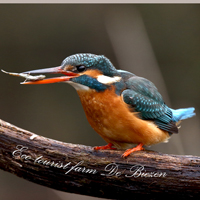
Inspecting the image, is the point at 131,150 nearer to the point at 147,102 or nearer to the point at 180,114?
the point at 147,102

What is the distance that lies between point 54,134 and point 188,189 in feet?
12.9

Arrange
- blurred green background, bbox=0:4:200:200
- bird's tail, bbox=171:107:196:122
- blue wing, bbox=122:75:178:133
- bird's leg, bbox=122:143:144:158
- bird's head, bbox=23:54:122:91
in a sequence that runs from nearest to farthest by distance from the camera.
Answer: bird's head, bbox=23:54:122:91 < bird's leg, bbox=122:143:144:158 < blue wing, bbox=122:75:178:133 < bird's tail, bbox=171:107:196:122 < blurred green background, bbox=0:4:200:200

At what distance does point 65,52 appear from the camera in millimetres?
6246

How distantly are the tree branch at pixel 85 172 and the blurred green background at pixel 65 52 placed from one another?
3313mm

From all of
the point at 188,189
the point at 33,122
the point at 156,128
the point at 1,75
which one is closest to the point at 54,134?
the point at 33,122

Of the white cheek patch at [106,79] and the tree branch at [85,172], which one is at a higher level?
the white cheek patch at [106,79]

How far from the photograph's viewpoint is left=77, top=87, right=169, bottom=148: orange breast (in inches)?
113

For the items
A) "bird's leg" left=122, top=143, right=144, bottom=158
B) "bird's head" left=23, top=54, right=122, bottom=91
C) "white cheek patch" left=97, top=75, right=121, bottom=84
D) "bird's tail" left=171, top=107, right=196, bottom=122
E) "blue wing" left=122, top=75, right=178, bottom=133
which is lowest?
"bird's tail" left=171, top=107, right=196, bottom=122

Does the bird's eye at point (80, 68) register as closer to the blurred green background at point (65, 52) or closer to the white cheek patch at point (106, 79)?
the white cheek patch at point (106, 79)

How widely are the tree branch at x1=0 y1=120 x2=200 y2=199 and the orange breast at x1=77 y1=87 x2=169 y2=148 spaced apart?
29 centimetres

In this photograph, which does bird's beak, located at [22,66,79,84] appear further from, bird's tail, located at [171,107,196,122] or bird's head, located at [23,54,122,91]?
bird's tail, located at [171,107,196,122]

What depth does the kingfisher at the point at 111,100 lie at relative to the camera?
9.16 feet

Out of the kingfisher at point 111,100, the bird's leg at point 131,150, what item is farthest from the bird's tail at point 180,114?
the bird's leg at point 131,150

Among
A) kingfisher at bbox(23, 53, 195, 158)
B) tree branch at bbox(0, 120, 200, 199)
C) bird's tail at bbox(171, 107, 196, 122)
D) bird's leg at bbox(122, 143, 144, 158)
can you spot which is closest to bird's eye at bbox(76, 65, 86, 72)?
kingfisher at bbox(23, 53, 195, 158)
